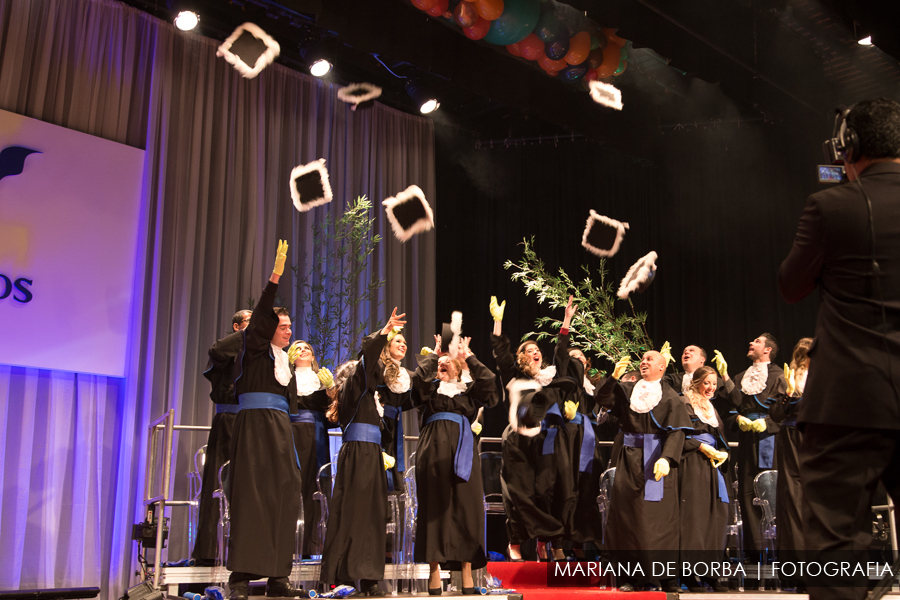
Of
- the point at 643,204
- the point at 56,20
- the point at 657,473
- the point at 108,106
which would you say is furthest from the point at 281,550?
the point at 643,204

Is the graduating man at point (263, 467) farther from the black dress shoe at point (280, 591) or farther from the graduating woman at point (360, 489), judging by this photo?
the graduating woman at point (360, 489)

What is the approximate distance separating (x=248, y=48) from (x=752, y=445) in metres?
5.34

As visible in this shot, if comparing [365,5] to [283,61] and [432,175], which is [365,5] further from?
[432,175]

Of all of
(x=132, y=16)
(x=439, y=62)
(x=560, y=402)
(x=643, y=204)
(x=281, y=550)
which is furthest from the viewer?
(x=643, y=204)

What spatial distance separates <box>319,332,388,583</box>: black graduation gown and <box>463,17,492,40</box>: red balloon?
120 inches

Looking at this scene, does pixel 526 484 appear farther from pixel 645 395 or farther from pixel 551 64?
pixel 551 64

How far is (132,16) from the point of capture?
7559 mm

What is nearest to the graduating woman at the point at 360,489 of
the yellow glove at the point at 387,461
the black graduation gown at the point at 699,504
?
the yellow glove at the point at 387,461

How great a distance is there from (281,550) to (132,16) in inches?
216

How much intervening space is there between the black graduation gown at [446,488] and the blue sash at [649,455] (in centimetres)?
103

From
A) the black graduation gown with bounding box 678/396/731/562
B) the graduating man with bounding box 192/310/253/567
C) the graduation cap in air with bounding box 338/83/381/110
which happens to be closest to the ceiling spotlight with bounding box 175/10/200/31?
the graduation cap in air with bounding box 338/83/381/110

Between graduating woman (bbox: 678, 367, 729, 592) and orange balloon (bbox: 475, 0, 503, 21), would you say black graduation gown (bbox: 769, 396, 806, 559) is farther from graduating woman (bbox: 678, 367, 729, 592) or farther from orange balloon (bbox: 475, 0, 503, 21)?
orange balloon (bbox: 475, 0, 503, 21)

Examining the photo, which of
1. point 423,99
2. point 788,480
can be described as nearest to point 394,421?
point 788,480

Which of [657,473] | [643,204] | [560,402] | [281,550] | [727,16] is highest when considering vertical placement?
[727,16]
